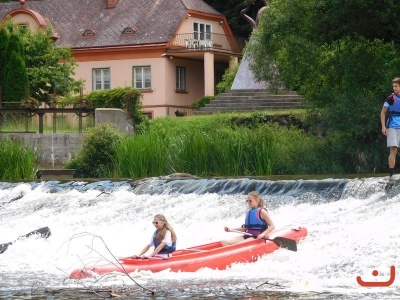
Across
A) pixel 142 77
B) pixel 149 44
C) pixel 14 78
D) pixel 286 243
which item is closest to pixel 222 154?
pixel 286 243

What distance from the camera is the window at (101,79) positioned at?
5625 centimetres

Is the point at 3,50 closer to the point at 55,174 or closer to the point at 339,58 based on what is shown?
the point at 55,174

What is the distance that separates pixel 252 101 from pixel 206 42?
50.0 feet

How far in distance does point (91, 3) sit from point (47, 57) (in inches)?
407

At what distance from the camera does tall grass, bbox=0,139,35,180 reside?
105 ft

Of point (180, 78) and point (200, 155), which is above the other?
point (180, 78)

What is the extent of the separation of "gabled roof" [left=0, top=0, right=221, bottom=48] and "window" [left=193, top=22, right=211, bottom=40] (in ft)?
2.28

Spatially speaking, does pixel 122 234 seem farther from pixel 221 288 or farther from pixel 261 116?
pixel 261 116

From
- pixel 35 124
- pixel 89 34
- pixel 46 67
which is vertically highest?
pixel 89 34

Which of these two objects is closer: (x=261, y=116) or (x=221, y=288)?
(x=221, y=288)

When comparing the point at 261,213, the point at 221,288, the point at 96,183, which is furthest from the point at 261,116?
the point at 221,288

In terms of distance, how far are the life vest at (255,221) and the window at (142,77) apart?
126ft

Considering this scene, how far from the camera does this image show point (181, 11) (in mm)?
54875

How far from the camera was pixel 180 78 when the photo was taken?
184ft
